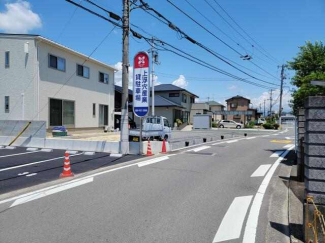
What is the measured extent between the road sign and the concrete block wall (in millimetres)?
8418

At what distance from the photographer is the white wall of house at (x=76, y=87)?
17062 mm

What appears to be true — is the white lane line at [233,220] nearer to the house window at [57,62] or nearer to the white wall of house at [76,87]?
the white wall of house at [76,87]

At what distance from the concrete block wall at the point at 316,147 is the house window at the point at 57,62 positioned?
57.3 feet

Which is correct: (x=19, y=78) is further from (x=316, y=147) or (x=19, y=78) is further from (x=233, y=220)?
(x=316, y=147)

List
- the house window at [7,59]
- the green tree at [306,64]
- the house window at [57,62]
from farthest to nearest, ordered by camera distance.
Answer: the house window at [57,62], the house window at [7,59], the green tree at [306,64]

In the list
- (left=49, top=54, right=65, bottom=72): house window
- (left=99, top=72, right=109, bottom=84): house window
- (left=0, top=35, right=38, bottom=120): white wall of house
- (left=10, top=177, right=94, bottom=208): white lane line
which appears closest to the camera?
(left=10, top=177, right=94, bottom=208): white lane line

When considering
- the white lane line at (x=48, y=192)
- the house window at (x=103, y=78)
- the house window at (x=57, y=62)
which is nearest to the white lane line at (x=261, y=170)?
the white lane line at (x=48, y=192)

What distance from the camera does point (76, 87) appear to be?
20.0m

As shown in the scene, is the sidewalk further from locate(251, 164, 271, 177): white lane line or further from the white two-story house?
the white two-story house

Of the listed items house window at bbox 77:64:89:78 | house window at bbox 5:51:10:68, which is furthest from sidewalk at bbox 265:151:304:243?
house window at bbox 5:51:10:68

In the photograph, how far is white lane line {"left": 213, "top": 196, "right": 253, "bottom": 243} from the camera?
150 inches

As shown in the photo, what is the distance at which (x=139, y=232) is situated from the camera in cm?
390

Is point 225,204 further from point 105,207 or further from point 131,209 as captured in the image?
point 105,207

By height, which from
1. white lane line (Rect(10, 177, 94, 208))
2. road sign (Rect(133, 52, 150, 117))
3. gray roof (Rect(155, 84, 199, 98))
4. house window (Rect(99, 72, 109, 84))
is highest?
gray roof (Rect(155, 84, 199, 98))
